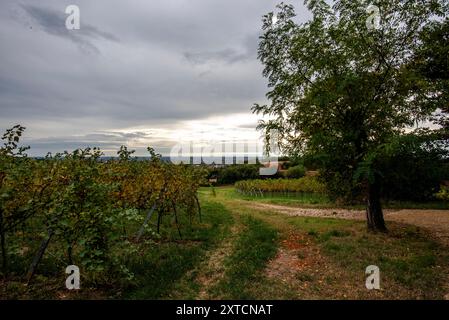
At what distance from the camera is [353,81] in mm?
10641

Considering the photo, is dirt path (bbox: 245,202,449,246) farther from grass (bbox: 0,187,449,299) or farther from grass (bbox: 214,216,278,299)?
grass (bbox: 214,216,278,299)

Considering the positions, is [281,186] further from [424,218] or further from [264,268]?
[264,268]

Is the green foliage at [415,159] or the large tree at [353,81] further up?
the large tree at [353,81]

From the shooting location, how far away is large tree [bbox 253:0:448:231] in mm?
10688

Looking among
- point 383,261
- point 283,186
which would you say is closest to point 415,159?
point 383,261

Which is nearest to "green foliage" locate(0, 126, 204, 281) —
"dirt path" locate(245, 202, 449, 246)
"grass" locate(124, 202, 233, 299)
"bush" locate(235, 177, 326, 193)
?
"grass" locate(124, 202, 233, 299)

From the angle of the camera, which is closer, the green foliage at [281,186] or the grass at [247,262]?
the grass at [247,262]

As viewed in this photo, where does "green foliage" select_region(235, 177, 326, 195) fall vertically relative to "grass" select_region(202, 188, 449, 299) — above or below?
above

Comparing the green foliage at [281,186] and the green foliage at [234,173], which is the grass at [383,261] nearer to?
the green foliage at [281,186]

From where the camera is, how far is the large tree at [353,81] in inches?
421

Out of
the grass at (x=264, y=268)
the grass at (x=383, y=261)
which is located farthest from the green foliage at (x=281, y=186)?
the grass at (x=264, y=268)

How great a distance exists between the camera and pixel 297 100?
41.1 ft

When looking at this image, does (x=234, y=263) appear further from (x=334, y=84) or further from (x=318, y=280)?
(x=334, y=84)

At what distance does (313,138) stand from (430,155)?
366 cm
